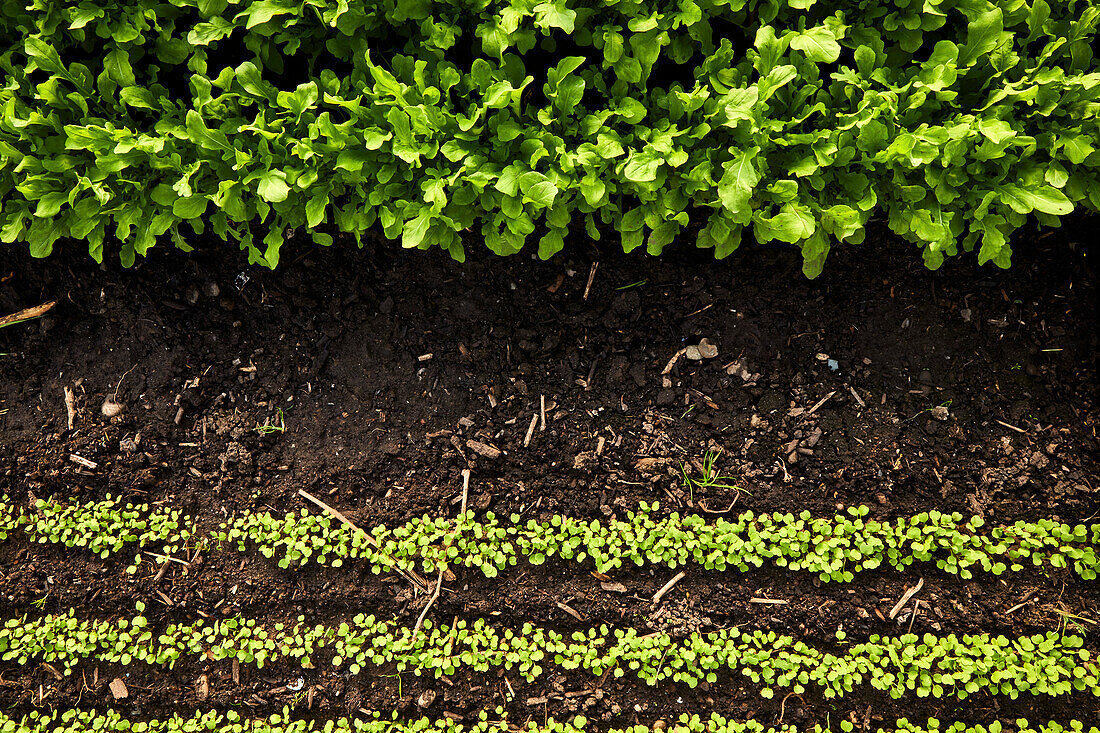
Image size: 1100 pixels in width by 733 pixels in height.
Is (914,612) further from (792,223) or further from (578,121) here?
(578,121)

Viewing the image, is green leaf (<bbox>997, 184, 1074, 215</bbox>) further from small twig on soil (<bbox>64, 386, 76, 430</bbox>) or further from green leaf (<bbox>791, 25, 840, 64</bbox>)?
small twig on soil (<bbox>64, 386, 76, 430</bbox>)

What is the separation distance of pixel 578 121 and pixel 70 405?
292 centimetres

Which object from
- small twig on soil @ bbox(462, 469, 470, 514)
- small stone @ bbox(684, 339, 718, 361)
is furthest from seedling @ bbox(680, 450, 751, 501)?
small twig on soil @ bbox(462, 469, 470, 514)

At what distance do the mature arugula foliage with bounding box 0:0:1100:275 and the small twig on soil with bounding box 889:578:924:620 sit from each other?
4.88ft

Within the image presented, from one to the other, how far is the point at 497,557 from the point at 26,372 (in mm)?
2633

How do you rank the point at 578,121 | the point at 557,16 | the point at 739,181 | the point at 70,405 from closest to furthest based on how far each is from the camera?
Answer: the point at 557,16 → the point at 739,181 → the point at 578,121 → the point at 70,405

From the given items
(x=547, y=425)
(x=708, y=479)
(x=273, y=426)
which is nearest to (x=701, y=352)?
(x=708, y=479)

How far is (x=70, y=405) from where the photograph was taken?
3.17 metres

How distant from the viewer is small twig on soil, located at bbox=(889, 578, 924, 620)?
283cm

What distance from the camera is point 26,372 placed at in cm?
321

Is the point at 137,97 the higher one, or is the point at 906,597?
the point at 137,97

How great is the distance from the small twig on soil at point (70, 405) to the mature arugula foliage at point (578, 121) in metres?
1.03

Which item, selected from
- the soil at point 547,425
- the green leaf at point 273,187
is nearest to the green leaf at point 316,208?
the green leaf at point 273,187

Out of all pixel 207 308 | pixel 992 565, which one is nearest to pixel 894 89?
pixel 992 565
